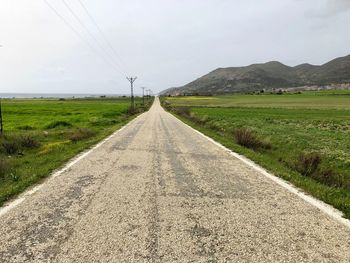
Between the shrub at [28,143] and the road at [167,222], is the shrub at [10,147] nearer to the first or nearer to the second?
the shrub at [28,143]

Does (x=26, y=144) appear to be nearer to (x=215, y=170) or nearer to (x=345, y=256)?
(x=215, y=170)

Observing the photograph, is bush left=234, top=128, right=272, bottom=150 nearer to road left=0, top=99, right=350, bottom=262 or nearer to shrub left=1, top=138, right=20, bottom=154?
road left=0, top=99, right=350, bottom=262

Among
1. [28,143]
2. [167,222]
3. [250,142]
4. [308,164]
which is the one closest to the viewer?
[167,222]

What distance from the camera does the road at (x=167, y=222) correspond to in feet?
12.0

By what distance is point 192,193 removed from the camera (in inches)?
243

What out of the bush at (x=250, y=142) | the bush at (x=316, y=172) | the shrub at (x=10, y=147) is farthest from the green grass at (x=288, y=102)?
the shrub at (x=10, y=147)

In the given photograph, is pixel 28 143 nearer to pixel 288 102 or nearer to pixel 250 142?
pixel 250 142

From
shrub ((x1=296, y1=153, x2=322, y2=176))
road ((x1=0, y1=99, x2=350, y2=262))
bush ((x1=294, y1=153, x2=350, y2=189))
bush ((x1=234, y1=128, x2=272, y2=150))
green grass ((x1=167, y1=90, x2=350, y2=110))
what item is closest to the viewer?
road ((x1=0, y1=99, x2=350, y2=262))

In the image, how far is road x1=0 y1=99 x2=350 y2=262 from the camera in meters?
3.64

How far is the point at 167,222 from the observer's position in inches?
181

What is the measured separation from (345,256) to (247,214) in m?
1.60

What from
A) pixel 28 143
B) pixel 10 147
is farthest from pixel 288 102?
pixel 10 147

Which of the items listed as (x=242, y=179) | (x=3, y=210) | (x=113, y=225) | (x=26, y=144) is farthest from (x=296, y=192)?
(x=26, y=144)

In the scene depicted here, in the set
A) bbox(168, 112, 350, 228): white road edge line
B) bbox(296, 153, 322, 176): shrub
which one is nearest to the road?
bbox(168, 112, 350, 228): white road edge line
